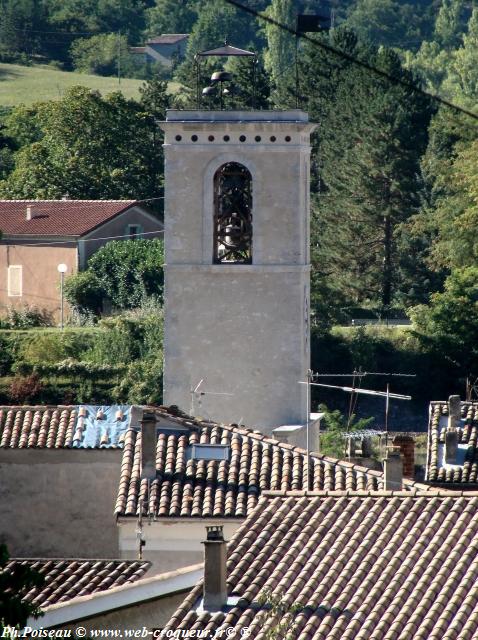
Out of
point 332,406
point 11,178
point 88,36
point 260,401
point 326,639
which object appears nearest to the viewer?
point 326,639

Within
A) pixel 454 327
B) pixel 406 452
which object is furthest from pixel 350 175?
pixel 406 452

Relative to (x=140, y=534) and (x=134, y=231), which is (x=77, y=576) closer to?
(x=140, y=534)

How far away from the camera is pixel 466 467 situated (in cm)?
2755

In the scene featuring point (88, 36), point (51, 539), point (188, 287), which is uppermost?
point (88, 36)

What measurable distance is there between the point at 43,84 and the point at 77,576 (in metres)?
72.5

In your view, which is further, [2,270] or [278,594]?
[2,270]

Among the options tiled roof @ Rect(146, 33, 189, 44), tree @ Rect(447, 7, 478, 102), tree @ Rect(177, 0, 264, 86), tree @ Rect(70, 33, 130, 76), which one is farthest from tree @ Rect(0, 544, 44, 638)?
tiled roof @ Rect(146, 33, 189, 44)

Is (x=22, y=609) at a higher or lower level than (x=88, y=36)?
lower

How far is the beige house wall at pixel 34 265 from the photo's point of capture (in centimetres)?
5116

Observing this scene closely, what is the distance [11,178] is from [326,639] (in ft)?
159

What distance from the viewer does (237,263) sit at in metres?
27.3

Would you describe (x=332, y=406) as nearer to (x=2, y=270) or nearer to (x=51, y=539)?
(x=2, y=270)

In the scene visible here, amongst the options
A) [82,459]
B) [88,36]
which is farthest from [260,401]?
[88,36]

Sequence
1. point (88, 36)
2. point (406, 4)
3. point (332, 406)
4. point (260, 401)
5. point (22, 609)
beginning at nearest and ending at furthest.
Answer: point (22, 609)
point (260, 401)
point (332, 406)
point (88, 36)
point (406, 4)
